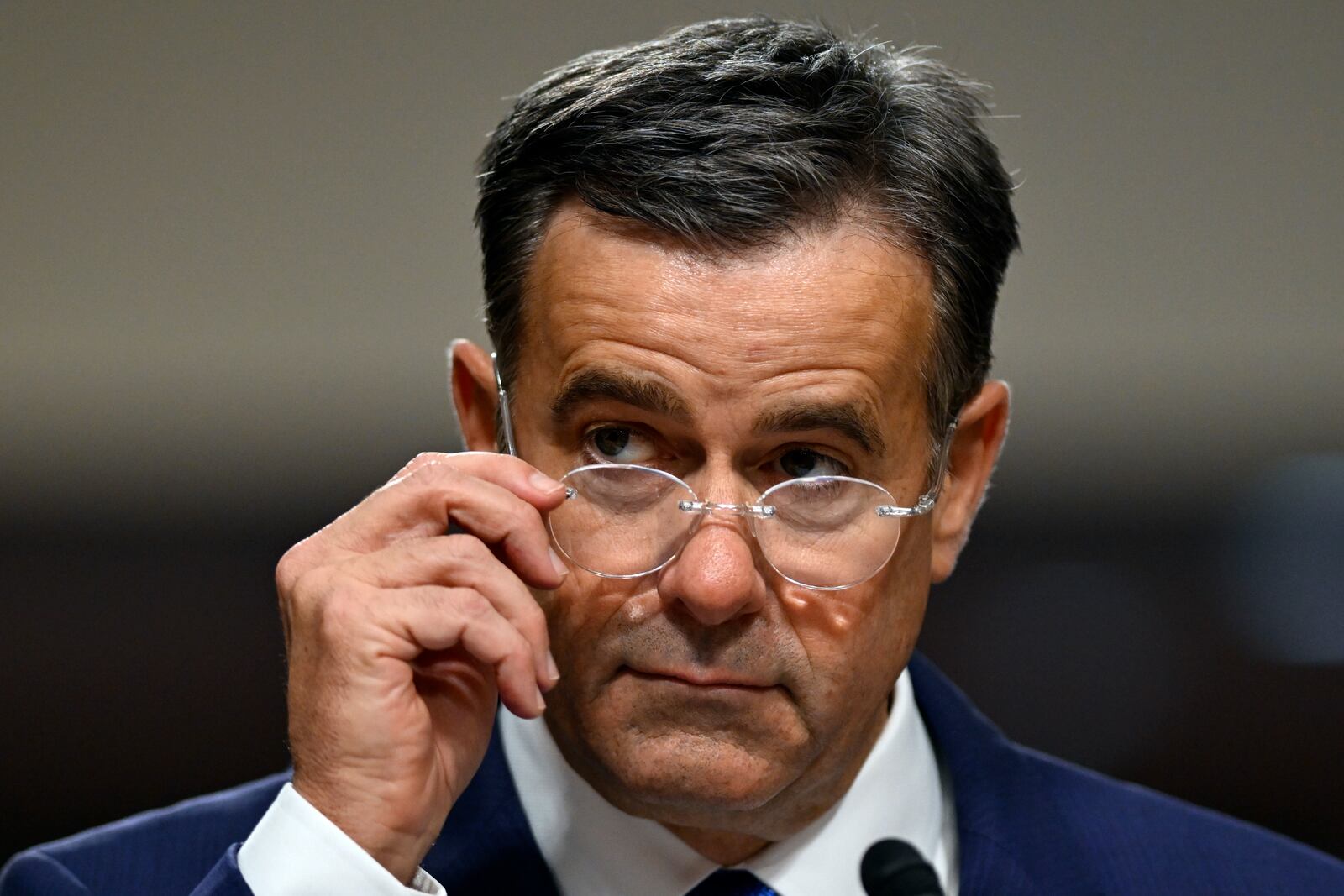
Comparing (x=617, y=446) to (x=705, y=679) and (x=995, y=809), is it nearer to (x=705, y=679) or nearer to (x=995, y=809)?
(x=705, y=679)

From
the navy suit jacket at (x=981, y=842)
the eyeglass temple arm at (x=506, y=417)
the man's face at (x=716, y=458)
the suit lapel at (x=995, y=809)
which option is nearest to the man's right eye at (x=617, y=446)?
the man's face at (x=716, y=458)

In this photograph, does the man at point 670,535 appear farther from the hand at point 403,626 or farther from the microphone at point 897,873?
the microphone at point 897,873

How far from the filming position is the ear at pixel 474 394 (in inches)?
89.3

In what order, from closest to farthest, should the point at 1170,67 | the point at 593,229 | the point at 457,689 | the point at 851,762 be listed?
the point at 457,689 → the point at 593,229 → the point at 851,762 → the point at 1170,67

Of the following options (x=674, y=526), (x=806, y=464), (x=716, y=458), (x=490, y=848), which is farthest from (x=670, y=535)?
(x=490, y=848)

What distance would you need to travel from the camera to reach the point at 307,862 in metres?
1.75

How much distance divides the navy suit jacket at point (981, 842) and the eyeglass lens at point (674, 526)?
1.47 feet

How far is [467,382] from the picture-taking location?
2.31m

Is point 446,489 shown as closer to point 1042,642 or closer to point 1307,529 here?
point 1042,642

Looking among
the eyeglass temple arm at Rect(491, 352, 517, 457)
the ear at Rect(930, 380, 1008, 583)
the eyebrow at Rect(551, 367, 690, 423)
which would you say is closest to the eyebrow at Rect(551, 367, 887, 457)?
the eyebrow at Rect(551, 367, 690, 423)

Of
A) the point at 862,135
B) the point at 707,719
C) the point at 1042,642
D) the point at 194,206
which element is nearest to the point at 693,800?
the point at 707,719

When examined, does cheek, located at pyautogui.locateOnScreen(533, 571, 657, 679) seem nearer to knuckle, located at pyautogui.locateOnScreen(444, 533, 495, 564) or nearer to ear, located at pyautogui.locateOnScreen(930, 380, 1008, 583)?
knuckle, located at pyautogui.locateOnScreen(444, 533, 495, 564)

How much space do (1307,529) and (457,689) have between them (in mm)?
2692

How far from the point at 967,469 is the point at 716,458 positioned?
59cm
